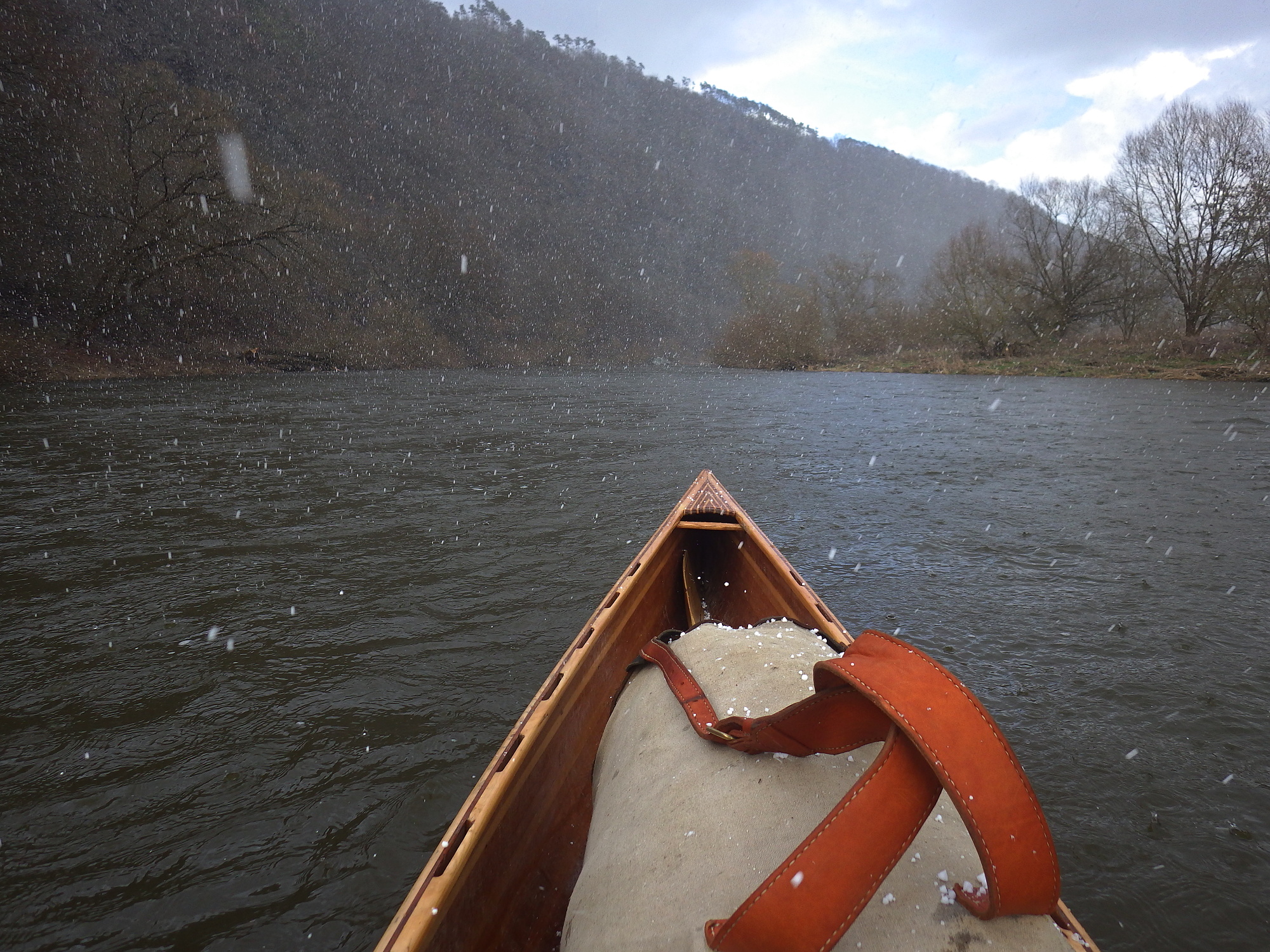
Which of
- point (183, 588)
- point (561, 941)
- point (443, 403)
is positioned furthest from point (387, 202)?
point (561, 941)

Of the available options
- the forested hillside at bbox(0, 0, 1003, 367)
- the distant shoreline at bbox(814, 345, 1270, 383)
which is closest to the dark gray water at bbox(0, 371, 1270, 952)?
the distant shoreline at bbox(814, 345, 1270, 383)

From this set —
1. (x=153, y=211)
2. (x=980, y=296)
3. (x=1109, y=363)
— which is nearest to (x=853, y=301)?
(x=980, y=296)

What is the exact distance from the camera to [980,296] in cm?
2944

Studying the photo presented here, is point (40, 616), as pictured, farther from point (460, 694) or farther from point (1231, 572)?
point (1231, 572)

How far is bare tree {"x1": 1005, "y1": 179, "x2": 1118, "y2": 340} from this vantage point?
2883 centimetres

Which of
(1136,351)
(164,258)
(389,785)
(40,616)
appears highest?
(164,258)

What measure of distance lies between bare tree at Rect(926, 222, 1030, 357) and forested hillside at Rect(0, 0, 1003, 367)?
2156 centimetres

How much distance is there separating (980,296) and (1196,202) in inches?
309

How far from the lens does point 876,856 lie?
0.90 metres

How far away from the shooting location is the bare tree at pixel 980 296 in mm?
29125

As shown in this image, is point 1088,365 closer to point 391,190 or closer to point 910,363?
point 910,363

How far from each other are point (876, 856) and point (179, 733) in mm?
2879

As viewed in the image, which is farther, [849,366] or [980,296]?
[849,366]

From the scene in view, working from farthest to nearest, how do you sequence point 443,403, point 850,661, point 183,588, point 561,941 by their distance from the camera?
point 443,403, point 183,588, point 561,941, point 850,661
